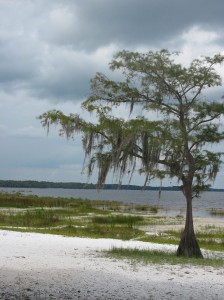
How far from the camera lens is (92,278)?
10922 millimetres

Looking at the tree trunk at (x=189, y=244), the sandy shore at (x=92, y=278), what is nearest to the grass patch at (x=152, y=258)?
the sandy shore at (x=92, y=278)

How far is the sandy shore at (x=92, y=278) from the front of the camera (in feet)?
31.2

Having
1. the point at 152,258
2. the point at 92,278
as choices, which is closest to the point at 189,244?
the point at 152,258

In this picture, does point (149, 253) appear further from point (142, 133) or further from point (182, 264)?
point (142, 133)

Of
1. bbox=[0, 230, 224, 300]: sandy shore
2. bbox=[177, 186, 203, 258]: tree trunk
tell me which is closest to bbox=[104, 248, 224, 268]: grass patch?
bbox=[0, 230, 224, 300]: sandy shore

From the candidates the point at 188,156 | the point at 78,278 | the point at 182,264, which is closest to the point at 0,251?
the point at 78,278

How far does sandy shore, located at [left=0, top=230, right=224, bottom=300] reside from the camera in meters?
9.52

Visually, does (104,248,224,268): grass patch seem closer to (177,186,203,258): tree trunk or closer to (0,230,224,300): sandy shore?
(0,230,224,300): sandy shore

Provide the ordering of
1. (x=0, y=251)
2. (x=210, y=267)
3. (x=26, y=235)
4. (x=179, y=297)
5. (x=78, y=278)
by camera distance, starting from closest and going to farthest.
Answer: (x=179, y=297) < (x=78, y=278) < (x=210, y=267) < (x=0, y=251) < (x=26, y=235)

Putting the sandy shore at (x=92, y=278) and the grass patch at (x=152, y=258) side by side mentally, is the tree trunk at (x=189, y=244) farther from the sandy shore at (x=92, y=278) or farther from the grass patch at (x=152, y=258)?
the sandy shore at (x=92, y=278)

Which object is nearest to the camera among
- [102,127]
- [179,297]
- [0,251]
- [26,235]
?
[179,297]

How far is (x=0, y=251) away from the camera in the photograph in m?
14.8

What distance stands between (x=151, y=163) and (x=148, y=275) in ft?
15.8

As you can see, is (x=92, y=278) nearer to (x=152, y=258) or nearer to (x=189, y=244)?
(x=152, y=258)
